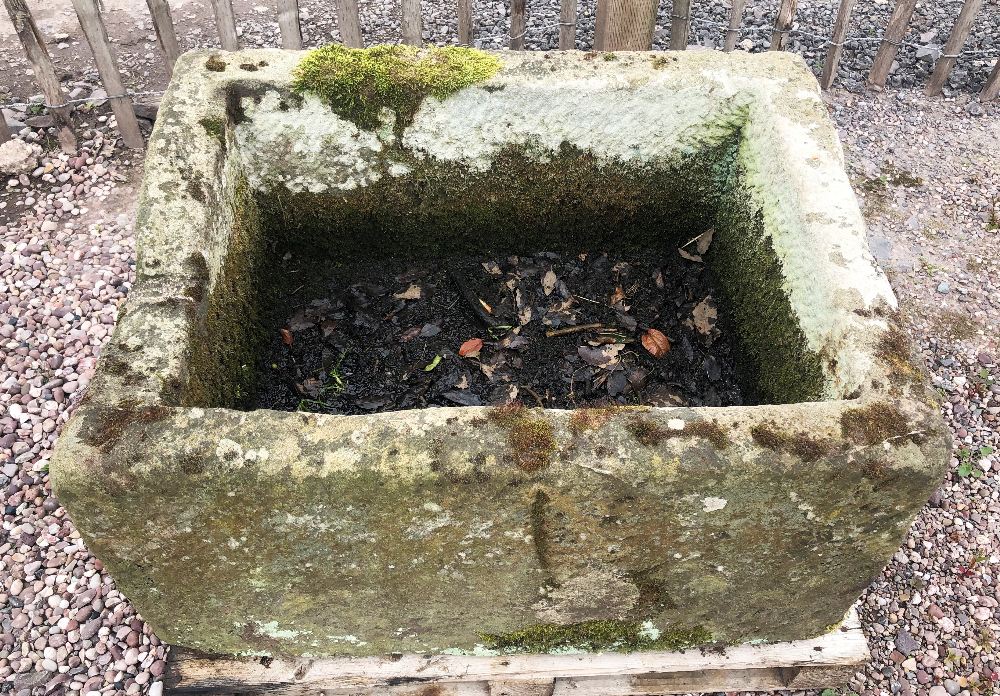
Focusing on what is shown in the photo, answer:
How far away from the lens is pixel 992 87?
15.1 ft

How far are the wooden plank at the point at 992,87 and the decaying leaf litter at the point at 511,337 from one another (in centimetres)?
306

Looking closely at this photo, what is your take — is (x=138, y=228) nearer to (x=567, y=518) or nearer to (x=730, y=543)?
(x=567, y=518)

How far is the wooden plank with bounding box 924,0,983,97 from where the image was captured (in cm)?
422

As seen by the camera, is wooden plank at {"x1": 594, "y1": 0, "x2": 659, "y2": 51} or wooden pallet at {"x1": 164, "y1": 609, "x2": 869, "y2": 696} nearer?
wooden pallet at {"x1": 164, "y1": 609, "x2": 869, "y2": 696}

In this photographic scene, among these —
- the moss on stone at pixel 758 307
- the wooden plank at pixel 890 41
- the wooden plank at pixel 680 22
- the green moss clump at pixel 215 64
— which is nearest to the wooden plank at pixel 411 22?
the wooden plank at pixel 680 22

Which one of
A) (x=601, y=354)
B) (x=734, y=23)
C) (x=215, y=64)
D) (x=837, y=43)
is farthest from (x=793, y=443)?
(x=837, y=43)

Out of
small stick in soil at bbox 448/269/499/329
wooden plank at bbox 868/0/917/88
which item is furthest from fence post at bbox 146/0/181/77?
wooden plank at bbox 868/0/917/88

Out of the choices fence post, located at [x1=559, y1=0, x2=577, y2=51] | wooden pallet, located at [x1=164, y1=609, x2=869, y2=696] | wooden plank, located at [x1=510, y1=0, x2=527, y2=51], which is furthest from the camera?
wooden plank, located at [x1=510, y1=0, x2=527, y2=51]

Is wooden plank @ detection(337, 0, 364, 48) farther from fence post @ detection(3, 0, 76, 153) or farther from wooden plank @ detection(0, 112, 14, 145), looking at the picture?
wooden plank @ detection(0, 112, 14, 145)

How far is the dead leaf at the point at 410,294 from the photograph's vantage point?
112 inches

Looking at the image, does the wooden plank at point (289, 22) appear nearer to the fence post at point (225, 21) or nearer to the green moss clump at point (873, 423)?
the fence post at point (225, 21)

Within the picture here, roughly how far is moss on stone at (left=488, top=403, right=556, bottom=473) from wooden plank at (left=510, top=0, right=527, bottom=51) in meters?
3.00

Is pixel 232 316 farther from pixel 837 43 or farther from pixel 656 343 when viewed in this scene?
pixel 837 43

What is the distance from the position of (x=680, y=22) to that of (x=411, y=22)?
4.81ft
